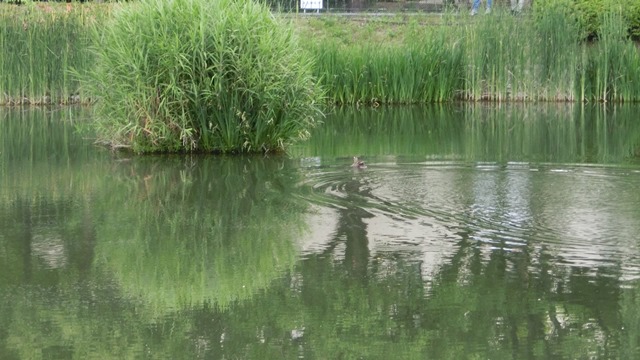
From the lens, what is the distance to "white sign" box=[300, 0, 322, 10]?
3099 centimetres

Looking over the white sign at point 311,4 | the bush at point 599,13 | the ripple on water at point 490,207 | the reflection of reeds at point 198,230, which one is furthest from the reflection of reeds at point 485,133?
the white sign at point 311,4

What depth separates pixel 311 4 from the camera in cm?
3180

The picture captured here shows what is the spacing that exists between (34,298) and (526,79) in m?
16.7

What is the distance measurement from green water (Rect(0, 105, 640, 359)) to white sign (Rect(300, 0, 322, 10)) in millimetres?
18344

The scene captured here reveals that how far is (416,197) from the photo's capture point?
9594 millimetres

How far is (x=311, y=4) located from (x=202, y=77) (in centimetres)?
1973

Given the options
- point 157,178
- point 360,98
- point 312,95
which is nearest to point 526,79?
point 360,98

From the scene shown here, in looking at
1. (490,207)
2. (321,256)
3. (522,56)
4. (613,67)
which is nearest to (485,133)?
(522,56)

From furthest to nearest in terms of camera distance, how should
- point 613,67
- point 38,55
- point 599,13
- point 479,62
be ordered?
point 599,13, point 613,67, point 479,62, point 38,55

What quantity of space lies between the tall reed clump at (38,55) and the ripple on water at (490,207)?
10.2m

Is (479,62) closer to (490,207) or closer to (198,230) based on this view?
(490,207)

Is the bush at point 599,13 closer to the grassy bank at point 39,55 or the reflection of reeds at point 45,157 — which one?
the grassy bank at point 39,55

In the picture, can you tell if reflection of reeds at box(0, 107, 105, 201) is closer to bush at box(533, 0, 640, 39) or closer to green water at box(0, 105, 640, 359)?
green water at box(0, 105, 640, 359)

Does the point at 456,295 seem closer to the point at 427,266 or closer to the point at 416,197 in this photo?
A: the point at 427,266
